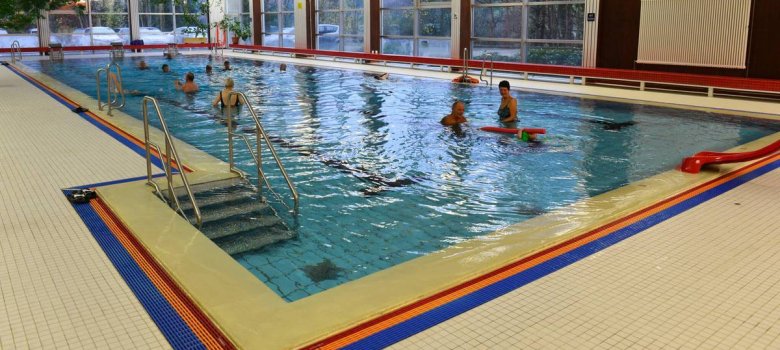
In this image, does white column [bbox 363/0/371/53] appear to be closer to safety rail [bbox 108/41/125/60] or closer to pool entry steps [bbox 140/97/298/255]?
safety rail [bbox 108/41/125/60]

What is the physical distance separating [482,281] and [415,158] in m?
4.18

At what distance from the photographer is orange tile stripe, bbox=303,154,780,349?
3.04 metres

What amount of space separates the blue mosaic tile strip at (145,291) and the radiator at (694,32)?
12.3 meters

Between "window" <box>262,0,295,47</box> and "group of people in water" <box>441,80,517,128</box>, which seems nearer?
"group of people in water" <box>441,80,517,128</box>

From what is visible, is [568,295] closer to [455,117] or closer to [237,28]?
[455,117]

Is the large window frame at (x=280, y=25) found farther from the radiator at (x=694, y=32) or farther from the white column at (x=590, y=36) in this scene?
the radiator at (x=694, y=32)

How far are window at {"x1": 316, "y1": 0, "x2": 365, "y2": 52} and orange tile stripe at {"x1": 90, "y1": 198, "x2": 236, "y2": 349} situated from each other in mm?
20625

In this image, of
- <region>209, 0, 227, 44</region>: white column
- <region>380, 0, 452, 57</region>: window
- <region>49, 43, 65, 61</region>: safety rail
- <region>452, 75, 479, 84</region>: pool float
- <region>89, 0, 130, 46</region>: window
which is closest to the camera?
<region>452, 75, 479, 84</region>: pool float

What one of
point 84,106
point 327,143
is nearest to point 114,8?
point 84,106

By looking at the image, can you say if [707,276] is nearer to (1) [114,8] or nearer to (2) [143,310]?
(2) [143,310]

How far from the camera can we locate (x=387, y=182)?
6.63m

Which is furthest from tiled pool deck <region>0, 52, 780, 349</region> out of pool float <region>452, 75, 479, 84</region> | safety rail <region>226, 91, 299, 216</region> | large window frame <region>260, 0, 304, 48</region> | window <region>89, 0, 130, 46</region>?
window <region>89, 0, 130, 46</region>

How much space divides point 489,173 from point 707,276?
133 inches

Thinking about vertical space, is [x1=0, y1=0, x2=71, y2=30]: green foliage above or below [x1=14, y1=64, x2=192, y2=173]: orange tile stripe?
above
